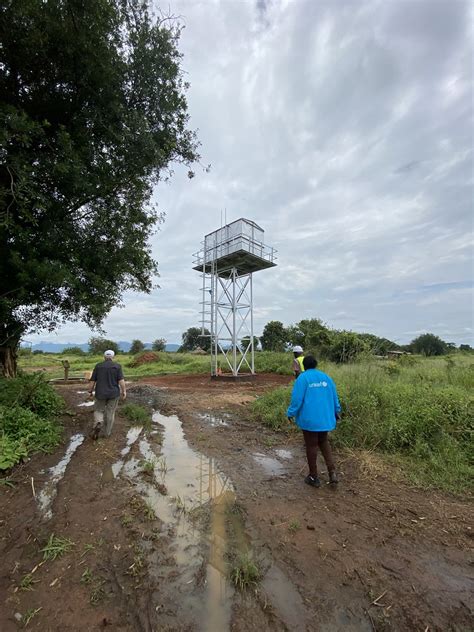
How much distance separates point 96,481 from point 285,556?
304cm

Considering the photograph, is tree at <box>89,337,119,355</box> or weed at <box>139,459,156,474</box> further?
tree at <box>89,337,119,355</box>

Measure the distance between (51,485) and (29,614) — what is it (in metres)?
2.41

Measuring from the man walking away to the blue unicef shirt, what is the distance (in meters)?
4.02

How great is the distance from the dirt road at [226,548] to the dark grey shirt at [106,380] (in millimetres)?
1339

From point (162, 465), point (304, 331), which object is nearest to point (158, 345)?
point (304, 331)

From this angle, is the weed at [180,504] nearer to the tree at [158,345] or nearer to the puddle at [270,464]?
the puddle at [270,464]

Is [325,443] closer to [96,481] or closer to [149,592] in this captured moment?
[149,592]

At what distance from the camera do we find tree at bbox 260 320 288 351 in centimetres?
3934

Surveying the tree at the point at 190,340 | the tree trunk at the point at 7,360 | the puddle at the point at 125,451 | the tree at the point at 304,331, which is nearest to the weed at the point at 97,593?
the puddle at the point at 125,451

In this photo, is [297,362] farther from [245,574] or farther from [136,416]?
[136,416]

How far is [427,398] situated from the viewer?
5.92 meters

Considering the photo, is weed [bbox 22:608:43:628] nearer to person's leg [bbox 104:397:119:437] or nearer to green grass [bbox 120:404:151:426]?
person's leg [bbox 104:397:119:437]

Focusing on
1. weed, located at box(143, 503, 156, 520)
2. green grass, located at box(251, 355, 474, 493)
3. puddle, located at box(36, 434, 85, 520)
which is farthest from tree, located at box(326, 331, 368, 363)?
puddle, located at box(36, 434, 85, 520)

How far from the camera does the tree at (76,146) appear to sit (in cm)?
577
